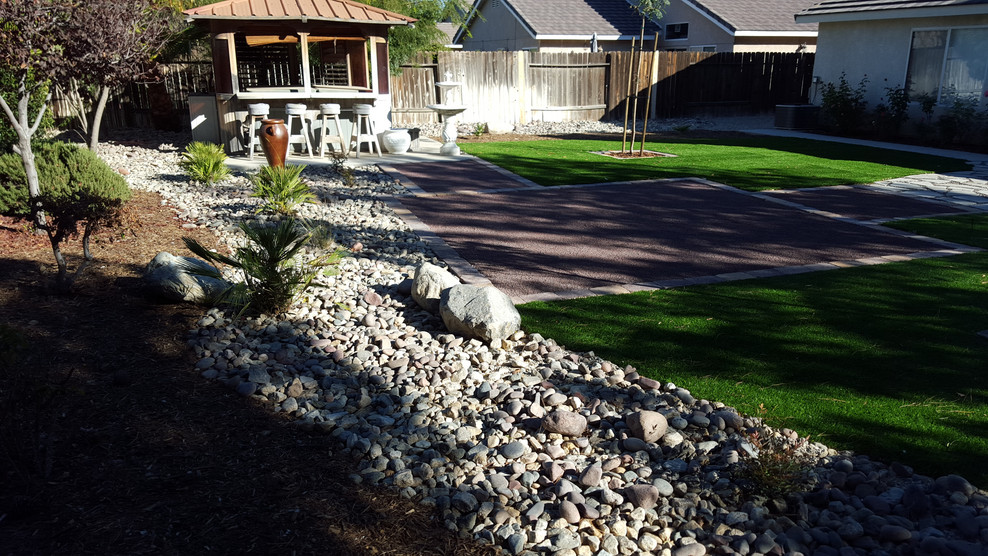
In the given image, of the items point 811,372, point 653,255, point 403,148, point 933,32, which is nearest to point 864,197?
point 653,255

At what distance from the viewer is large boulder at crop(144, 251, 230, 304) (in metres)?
5.10

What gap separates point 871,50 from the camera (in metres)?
17.4

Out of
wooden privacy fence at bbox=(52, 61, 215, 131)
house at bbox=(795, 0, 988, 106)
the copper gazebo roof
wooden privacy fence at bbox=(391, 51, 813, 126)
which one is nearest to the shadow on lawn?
the copper gazebo roof

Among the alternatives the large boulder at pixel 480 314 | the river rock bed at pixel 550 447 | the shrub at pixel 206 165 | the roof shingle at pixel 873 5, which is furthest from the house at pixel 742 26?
the river rock bed at pixel 550 447

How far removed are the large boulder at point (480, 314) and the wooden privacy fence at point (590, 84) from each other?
580 inches

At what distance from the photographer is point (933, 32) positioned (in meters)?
16.0

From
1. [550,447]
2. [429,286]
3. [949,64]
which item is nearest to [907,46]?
[949,64]

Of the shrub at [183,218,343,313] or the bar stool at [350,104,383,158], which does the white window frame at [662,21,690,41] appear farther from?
the shrub at [183,218,343,313]

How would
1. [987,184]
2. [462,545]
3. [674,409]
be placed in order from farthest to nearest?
[987,184]
[674,409]
[462,545]

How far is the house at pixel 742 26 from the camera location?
2406 centimetres

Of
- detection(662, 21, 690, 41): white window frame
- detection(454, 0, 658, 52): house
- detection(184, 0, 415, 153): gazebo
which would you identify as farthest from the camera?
detection(662, 21, 690, 41): white window frame

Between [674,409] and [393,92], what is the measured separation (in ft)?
53.9

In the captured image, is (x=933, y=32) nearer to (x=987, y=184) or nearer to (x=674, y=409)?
(x=987, y=184)

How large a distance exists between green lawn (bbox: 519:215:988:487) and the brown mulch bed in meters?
1.99
